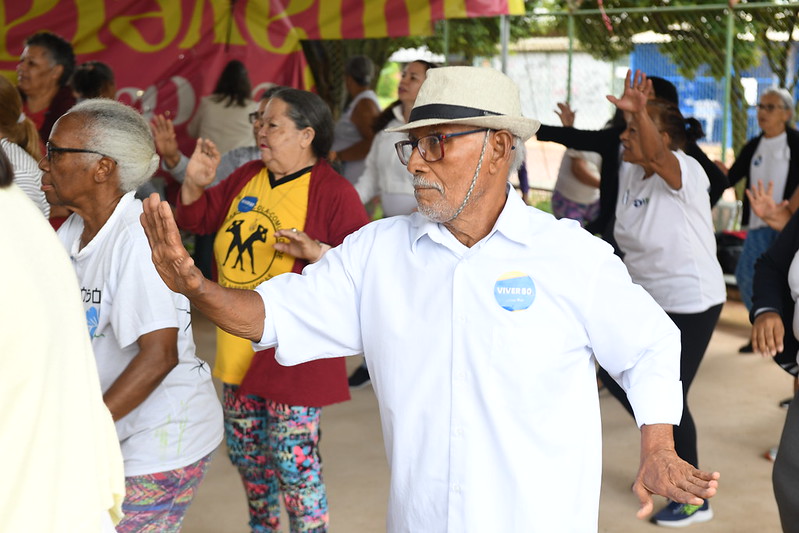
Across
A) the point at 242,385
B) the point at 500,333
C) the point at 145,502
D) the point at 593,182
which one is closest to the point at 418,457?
the point at 500,333

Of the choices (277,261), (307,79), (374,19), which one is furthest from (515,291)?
(307,79)

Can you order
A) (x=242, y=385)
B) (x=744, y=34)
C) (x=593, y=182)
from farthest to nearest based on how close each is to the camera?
(x=744, y=34), (x=593, y=182), (x=242, y=385)

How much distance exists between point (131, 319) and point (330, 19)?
511cm

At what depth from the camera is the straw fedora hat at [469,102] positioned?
2.15m

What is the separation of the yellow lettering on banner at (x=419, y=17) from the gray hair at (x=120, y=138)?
4.30 meters

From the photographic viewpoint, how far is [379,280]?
222cm

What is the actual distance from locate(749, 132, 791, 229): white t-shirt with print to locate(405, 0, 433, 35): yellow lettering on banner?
8.10ft

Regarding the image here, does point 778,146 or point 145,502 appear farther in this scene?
→ point 778,146

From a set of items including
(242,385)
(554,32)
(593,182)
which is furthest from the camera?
(554,32)

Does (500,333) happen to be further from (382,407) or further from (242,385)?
(242,385)

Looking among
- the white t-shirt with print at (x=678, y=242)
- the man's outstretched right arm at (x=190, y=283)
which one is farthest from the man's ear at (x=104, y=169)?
the white t-shirt with print at (x=678, y=242)

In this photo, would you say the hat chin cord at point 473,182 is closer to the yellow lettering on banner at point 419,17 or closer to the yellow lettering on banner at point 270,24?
the yellow lettering on banner at point 419,17

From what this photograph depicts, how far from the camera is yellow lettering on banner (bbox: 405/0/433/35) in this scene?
268 inches

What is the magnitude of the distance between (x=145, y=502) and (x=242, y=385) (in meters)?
0.74
